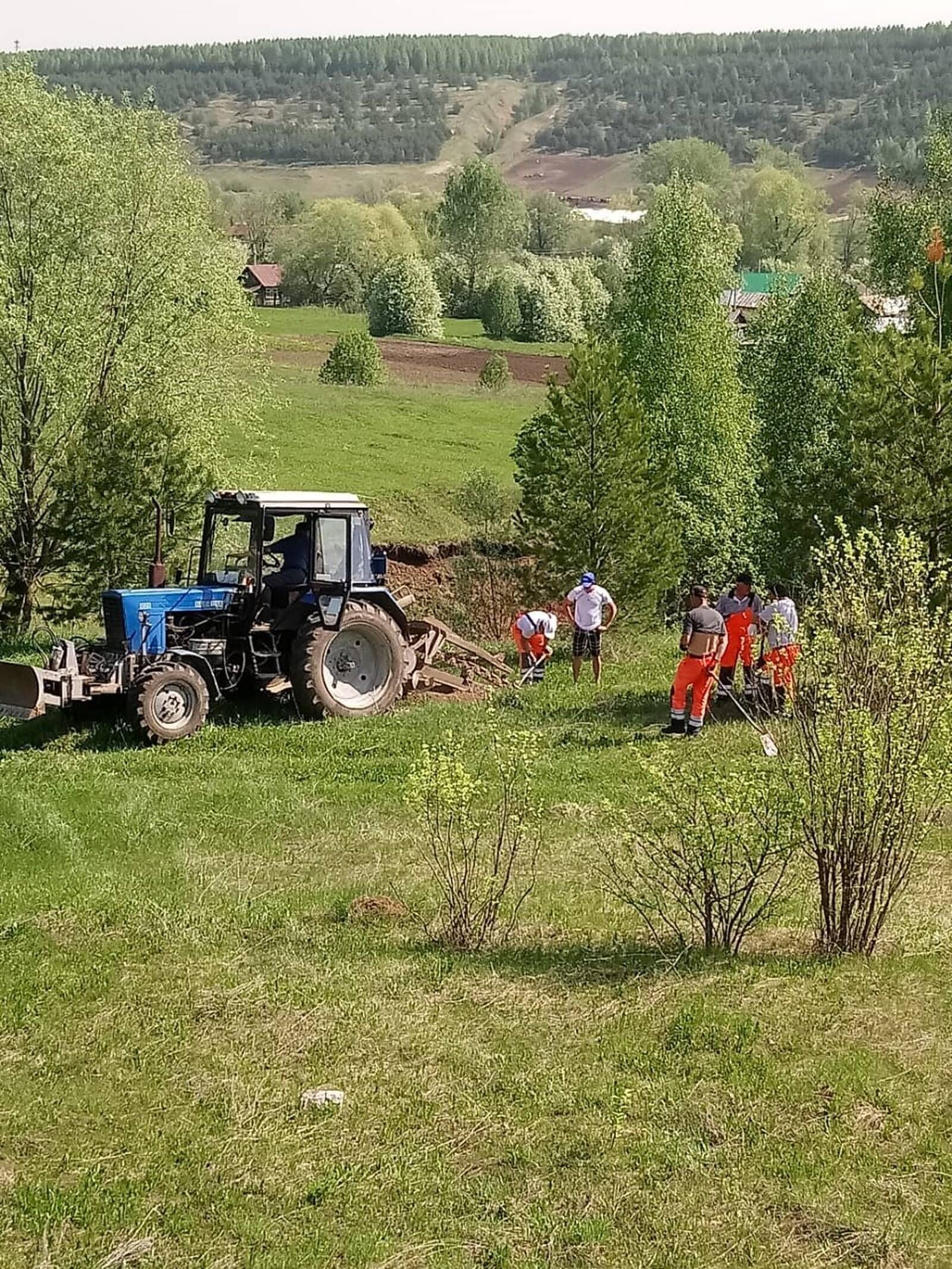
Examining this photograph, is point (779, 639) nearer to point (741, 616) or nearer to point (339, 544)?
point (741, 616)

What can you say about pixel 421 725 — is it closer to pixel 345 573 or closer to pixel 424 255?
pixel 345 573

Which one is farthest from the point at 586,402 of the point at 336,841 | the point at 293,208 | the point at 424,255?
the point at 293,208

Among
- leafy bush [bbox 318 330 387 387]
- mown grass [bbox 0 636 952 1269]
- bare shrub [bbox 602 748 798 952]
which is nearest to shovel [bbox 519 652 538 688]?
mown grass [bbox 0 636 952 1269]

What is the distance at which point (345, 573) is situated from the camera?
16.3 meters

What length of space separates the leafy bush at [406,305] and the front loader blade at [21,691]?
5664 cm

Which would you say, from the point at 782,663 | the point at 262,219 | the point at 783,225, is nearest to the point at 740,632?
the point at 782,663

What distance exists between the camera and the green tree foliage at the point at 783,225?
96000mm

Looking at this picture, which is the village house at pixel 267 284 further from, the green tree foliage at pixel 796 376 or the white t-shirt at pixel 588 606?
the white t-shirt at pixel 588 606

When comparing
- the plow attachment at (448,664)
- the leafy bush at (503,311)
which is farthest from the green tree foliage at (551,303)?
the plow attachment at (448,664)

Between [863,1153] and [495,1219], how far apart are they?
5.79 ft

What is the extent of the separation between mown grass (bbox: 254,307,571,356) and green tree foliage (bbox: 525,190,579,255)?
126 feet

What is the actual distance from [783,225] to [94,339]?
8766 centimetres

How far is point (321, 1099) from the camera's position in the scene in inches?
279

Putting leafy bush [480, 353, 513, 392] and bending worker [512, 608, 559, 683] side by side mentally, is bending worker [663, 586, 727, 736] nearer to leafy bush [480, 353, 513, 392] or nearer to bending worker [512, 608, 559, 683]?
bending worker [512, 608, 559, 683]
